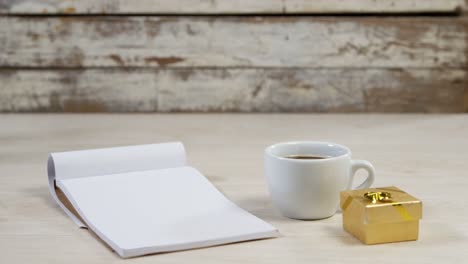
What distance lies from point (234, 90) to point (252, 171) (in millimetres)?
681

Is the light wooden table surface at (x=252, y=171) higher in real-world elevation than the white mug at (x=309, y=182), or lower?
lower

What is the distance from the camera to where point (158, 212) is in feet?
3.31

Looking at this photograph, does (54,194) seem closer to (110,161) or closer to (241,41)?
(110,161)

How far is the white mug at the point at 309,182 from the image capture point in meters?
0.97

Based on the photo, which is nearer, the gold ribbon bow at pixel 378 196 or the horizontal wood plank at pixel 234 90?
the gold ribbon bow at pixel 378 196

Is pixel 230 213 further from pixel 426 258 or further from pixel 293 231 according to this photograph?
pixel 426 258

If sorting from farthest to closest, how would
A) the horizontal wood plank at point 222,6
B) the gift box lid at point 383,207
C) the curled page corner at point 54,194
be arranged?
the horizontal wood plank at point 222,6 < the curled page corner at point 54,194 < the gift box lid at point 383,207

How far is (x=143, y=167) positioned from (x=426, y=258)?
20.0 inches

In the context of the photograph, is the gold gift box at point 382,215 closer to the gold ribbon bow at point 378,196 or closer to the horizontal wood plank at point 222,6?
the gold ribbon bow at point 378,196

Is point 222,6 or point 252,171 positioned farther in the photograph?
point 222,6

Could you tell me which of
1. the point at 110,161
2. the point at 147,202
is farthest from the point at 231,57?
Answer: the point at 147,202

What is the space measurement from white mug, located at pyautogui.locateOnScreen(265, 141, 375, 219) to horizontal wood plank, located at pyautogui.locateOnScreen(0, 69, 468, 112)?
0.91 m

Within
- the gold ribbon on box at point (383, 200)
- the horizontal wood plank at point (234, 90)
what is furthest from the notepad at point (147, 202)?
the horizontal wood plank at point (234, 90)

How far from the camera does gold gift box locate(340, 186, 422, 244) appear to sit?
35.4 inches
